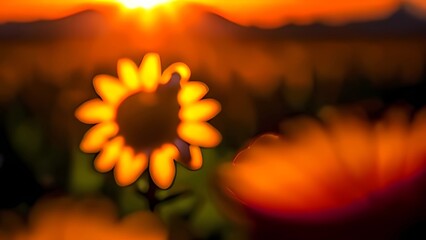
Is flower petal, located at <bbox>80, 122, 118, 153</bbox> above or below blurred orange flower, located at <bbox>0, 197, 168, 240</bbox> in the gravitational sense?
above

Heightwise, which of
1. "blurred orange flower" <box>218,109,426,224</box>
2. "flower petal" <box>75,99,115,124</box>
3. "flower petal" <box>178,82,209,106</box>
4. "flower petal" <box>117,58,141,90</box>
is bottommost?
"blurred orange flower" <box>218,109,426,224</box>

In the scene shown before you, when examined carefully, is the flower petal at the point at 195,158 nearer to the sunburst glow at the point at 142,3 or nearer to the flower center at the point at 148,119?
the flower center at the point at 148,119

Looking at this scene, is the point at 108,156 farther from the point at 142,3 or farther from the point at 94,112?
the point at 142,3

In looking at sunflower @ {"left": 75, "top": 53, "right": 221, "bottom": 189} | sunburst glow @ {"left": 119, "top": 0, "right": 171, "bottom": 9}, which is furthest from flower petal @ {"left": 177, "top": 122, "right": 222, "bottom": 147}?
sunburst glow @ {"left": 119, "top": 0, "right": 171, "bottom": 9}

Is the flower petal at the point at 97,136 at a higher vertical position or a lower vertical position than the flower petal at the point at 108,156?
higher

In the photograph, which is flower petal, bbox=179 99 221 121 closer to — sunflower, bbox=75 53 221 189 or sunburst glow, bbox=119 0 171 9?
sunflower, bbox=75 53 221 189

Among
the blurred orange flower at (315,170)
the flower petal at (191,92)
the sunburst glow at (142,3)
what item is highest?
the sunburst glow at (142,3)

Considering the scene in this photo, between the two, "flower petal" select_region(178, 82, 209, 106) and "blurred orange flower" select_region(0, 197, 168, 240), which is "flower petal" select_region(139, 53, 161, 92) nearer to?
"flower petal" select_region(178, 82, 209, 106)

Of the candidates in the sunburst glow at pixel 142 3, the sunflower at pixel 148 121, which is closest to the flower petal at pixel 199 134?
the sunflower at pixel 148 121
